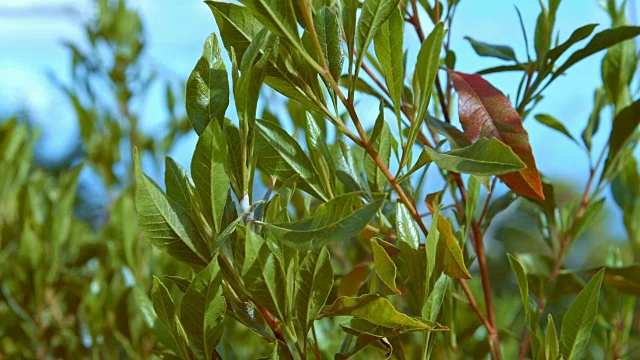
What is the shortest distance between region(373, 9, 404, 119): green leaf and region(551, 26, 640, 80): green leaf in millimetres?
210

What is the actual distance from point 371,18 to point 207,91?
110mm

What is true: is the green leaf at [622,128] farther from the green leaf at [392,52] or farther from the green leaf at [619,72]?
the green leaf at [392,52]

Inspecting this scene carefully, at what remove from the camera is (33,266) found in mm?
1049

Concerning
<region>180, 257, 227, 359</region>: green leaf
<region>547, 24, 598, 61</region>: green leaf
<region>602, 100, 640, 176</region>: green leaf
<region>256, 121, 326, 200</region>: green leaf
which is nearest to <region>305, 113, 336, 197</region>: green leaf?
<region>256, 121, 326, 200</region>: green leaf

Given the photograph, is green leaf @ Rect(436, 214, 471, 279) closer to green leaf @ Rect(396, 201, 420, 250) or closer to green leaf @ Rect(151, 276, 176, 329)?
green leaf @ Rect(396, 201, 420, 250)

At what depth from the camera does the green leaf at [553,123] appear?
792 mm

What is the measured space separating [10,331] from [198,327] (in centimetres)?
76

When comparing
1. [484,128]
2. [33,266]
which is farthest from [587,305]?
[33,266]

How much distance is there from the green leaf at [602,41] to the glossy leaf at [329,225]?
1.03 ft

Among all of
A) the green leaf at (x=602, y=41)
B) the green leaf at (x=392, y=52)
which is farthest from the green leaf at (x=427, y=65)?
the green leaf at (x=602, y=41)

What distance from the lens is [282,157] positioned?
0.48m

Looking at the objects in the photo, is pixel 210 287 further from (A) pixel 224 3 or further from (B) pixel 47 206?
(B) pixel 47 206

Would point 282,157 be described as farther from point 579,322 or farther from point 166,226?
point 579,322

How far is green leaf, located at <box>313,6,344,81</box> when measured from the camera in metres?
0.44
